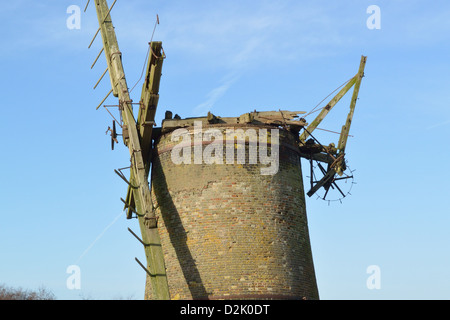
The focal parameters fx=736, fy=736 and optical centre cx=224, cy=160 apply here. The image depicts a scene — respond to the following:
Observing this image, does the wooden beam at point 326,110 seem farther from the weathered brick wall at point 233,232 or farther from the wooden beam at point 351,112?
the weathered brick wall at point 233,232

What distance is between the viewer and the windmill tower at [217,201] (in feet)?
66.5

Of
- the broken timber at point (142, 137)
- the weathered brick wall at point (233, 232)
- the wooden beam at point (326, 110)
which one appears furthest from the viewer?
the wooden beam at point (326, 110)

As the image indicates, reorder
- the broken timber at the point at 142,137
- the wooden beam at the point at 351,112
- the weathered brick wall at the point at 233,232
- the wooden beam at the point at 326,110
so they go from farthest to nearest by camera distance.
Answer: the wooden beam at the point at 351,112 → the wooden beam at the point at 326,110 → the weathered brick wall at the point at 233,232 → the broken timber at the point at 142,137

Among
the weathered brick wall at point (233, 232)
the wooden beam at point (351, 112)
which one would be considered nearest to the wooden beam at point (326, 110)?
the wooden beam at point (351, 112)

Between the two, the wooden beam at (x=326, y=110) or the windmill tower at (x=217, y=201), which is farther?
the wooden beam at (x=326, y=110)

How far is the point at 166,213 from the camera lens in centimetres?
2169

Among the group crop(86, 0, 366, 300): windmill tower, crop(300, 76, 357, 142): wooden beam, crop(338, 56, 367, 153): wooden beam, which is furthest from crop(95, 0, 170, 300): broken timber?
crop(338, 56, 367, 153): wooden beam

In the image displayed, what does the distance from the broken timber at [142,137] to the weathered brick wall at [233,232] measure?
3.11ft

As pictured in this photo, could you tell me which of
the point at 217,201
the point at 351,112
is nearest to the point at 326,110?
the point at 351,112

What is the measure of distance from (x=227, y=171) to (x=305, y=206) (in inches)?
120

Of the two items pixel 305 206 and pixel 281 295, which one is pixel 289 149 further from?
pixel 281 295

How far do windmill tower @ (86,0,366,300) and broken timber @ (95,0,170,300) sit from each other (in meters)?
0.03

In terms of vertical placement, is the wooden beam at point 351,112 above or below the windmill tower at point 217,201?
above
